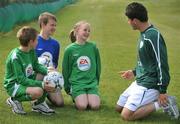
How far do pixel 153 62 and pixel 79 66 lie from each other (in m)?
1.54

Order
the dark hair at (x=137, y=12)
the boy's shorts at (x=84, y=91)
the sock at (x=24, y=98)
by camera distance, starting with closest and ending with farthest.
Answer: the dark hair at (x=137, y=12), the sock at (x=24, y=98), the boy's shorts at (x=84, y=91)

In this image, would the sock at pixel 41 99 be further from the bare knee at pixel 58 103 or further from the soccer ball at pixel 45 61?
the soccer ball at pixel 45 61

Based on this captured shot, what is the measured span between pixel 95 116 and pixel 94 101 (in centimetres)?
52

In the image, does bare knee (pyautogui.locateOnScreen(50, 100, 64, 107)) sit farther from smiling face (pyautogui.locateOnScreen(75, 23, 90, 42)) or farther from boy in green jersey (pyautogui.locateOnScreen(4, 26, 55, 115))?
smiling face (pyautogui.locateOnScreen(75, 23, 90, 42))

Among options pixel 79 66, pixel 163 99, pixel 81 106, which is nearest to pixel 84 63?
pixel 79 66

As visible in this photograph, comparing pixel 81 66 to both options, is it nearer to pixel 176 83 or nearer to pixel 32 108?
pixel 32 108

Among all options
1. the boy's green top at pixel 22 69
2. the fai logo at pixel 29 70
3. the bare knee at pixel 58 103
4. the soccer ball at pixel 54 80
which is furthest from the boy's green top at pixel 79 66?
the soccer ball at pixel 54 80

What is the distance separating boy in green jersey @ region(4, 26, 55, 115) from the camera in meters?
7.78

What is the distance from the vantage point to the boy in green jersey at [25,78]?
778 cm

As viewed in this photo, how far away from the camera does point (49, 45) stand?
8750 mm

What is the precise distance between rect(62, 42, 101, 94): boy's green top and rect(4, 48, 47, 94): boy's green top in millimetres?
691

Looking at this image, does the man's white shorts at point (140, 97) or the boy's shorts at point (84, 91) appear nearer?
the man's white shorts at point (140, 97)

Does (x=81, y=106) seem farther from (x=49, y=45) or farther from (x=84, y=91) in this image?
(x=49, y=45)

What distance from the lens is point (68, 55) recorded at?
878 cm
